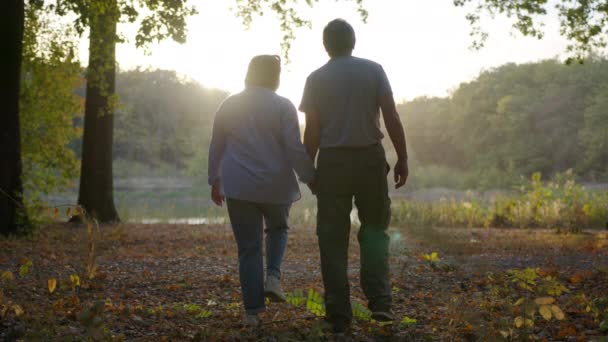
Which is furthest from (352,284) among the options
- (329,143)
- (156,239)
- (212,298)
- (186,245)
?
(156,239)

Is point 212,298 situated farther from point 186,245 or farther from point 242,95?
point 186,245

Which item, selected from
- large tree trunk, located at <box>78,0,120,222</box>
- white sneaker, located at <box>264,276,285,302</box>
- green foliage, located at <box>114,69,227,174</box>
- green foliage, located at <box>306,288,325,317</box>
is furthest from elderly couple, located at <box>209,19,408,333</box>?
green foliage, located at <box>114,69,227,174</box>

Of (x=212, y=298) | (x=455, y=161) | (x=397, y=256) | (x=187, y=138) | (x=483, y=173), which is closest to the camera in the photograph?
(x=212, y=298)

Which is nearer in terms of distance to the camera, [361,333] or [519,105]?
[361,333]

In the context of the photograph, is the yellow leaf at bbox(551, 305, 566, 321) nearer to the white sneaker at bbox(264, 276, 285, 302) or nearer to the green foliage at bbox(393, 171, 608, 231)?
the white sneaker at bbox(264, 276, 285, 302)

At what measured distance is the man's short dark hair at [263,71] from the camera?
498 centimetres

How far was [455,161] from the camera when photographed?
147 feet

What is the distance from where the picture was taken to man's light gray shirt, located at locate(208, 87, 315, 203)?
4789 millimetres

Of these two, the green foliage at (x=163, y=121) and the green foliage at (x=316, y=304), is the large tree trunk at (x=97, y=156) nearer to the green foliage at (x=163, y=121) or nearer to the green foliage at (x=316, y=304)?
the green foliage at (x=316, y=304)

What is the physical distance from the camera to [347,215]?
15.6 ft

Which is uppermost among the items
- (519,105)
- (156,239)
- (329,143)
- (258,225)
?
(519,105)

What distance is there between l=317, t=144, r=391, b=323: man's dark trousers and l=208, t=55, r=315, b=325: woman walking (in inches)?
7.1

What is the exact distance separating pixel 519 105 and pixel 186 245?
3245cm

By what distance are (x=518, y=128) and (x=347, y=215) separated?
35.9 m
